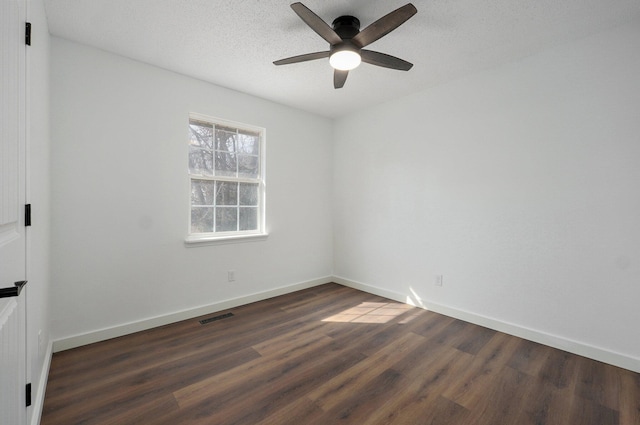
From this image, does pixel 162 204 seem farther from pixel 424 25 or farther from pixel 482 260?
pixel 482 260

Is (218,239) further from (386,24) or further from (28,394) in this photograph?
(386,24)

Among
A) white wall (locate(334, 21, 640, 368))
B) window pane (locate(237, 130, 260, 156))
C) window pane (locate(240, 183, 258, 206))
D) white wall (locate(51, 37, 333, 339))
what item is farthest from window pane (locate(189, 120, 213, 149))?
white wall (locate(334, 21, 640, 368))

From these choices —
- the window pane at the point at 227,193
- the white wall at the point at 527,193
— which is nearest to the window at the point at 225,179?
the window pane at the point at 227,193

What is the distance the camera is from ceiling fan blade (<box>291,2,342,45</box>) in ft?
5.69

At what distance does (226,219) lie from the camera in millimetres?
3525

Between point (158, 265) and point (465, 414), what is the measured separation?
9.50 feet

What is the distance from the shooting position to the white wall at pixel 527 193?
2.24 meters

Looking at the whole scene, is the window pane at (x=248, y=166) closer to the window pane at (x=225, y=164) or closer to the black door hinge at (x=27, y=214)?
the window pane at (x=225, y=164)

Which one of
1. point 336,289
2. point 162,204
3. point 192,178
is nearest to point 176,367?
point 162,204

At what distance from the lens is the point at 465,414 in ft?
5.61

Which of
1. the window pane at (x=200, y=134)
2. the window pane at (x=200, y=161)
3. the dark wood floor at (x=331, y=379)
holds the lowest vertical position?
the dark wood floor at (x=331, y=379)

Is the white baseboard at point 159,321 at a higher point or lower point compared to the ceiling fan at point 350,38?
lower

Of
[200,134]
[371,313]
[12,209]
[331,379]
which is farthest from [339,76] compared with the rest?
[371,313]

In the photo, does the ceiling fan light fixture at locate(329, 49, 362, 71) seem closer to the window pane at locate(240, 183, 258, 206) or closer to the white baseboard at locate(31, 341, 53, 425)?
the window pane at locate(240, 183, 258, 206)
